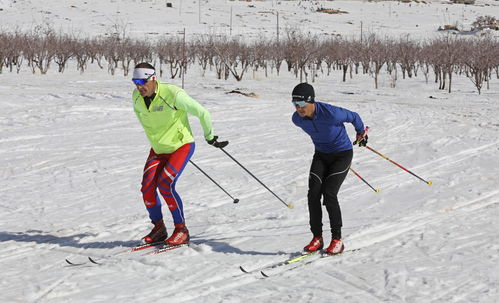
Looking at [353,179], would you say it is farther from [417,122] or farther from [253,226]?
[417,122]

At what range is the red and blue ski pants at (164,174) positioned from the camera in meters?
5.23

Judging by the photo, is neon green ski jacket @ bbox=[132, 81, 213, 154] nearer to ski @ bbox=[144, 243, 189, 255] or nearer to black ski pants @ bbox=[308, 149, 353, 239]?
ski @ bbox=[144, 243, 189, 255]

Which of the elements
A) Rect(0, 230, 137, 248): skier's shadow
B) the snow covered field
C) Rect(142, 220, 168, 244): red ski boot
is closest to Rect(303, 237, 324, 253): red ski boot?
the snow covered field

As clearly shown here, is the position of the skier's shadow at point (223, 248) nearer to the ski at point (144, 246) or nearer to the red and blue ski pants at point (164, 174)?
the ski at point (144, 246)

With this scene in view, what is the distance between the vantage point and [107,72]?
34.0m

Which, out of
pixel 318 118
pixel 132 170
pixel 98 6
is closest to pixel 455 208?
pixel 318 118

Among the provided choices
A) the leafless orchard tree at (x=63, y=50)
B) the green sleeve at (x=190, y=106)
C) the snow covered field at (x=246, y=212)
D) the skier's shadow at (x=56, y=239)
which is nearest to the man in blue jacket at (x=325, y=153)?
the snow covered field at (x=246, y=212)

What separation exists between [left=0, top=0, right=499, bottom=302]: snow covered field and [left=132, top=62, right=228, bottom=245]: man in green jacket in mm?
645

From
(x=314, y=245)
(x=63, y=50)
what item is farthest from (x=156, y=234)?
(x=63, y=50)

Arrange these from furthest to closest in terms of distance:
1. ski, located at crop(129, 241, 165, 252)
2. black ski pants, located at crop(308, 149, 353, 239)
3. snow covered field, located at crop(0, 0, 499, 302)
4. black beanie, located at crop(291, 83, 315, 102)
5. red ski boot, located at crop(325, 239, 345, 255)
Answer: ski, located at crop(129, 241, 165, 252) → red ski boot, located at crop(325, 239, 345, 255) → black ski pants, located at crop(308, 149, 353, 239) → black beanie, located at crop(291, 83, 315, 102) → snow covered field, located at crop(0, 0, 499, 302)

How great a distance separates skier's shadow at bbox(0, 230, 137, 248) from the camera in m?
5.70

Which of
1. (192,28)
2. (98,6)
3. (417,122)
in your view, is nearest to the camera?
(417,122)

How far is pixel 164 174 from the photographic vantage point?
524 cm

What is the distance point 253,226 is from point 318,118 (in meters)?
1.83
